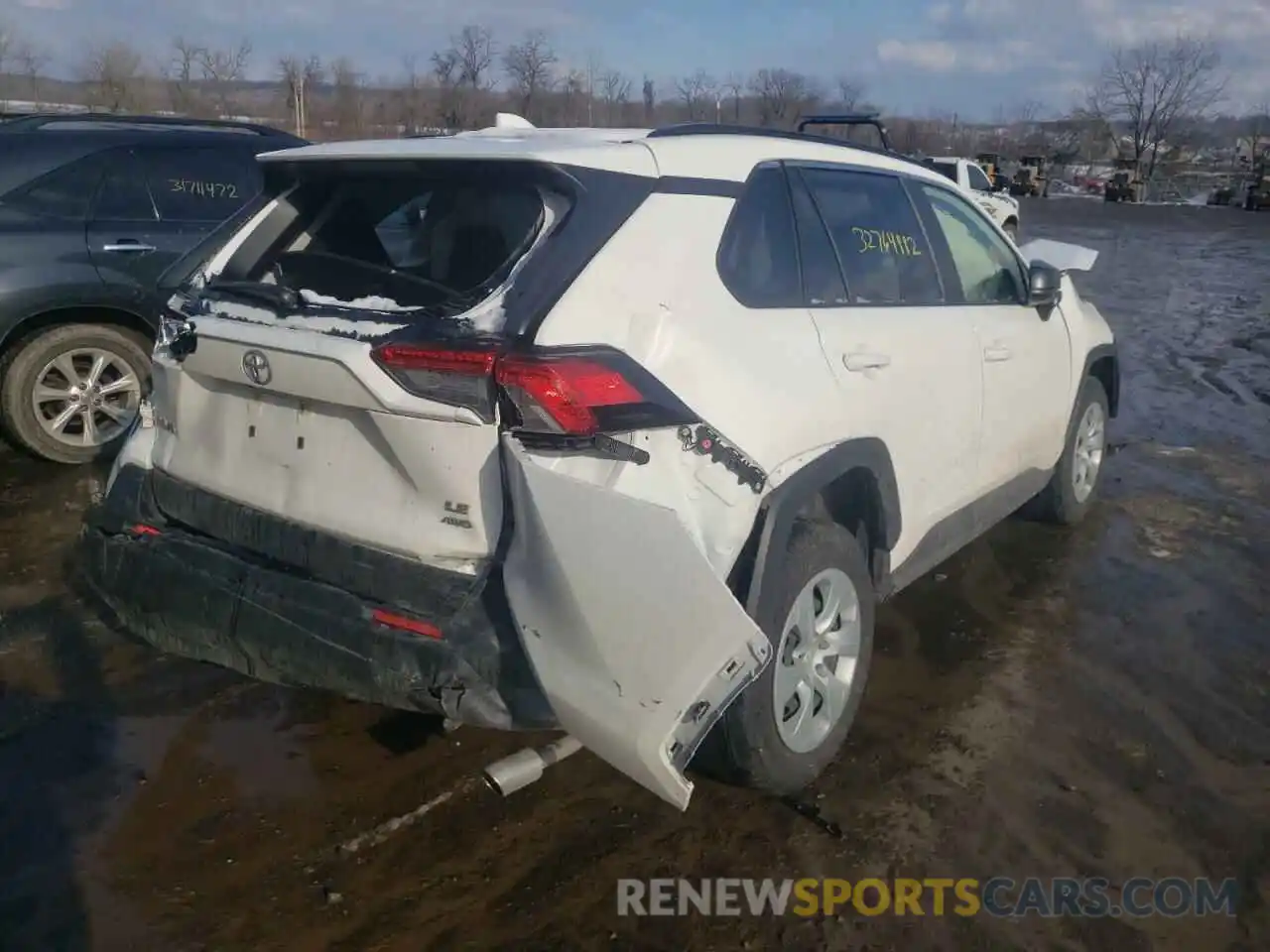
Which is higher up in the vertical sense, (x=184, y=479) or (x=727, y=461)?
(x=727, y=461)

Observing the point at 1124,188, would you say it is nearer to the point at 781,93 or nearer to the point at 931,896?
the point at 781,93

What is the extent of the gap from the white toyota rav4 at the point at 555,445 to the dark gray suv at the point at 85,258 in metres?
3.04

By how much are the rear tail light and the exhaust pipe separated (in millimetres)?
868

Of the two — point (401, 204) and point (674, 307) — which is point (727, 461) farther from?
point (401, 204)

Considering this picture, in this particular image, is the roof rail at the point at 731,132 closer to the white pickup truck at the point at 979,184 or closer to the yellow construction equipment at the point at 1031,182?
the white pickup truck at the point at 979,184

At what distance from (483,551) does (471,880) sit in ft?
2.90

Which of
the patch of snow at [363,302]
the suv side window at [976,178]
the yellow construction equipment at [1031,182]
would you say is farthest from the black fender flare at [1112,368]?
the yellow construction equipment at [1031,182]

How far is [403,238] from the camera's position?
131 inches

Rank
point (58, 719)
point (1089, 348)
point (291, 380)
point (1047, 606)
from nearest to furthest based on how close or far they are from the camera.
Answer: point (291, 380) → point (58, 719) → point (1047, 606) → point (1089, 348)

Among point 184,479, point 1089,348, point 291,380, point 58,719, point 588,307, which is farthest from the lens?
point 1089,348

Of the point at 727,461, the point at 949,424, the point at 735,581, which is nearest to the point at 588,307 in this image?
the point at 727,461

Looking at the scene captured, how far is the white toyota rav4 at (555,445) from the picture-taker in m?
2.56

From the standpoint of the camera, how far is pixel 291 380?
2.87 metres

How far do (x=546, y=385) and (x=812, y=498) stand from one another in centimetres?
95
